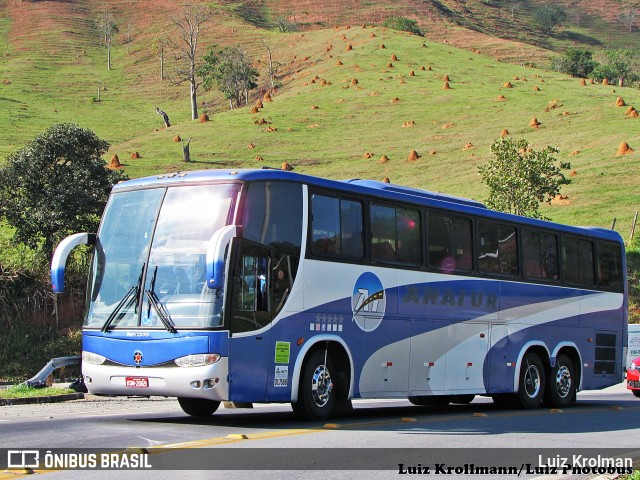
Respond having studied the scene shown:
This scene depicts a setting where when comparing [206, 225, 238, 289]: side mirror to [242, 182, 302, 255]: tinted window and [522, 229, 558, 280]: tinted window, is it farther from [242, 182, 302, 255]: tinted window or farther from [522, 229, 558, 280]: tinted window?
[522, 229, 558, 280]: tinted window

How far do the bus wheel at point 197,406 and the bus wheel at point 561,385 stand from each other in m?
8.27

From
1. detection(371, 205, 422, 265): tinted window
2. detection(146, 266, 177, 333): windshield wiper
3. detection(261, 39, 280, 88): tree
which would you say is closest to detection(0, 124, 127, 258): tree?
detection(371, 205, 422, 265): tinted window

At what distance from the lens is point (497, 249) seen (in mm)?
19156

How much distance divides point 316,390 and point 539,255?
7.77 metres

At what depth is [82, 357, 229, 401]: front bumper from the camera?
1299 centimetres

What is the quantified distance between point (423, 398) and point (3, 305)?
51.3 ft

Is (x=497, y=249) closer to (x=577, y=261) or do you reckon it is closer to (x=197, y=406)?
(x=577, y=261)

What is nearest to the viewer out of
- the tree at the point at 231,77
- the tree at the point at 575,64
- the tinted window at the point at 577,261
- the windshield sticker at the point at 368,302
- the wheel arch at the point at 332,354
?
the wheel arch at the point at 332,354

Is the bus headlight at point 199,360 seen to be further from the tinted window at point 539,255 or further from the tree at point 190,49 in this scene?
the tree at point 190,49

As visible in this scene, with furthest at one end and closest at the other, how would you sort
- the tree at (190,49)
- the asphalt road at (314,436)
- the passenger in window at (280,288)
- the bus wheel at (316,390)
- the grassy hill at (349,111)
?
the tree at (190,49)
the grassy hill at (349,111)
the bus wheel at (316,390)
the passenger in window at (280,288)
the asphalt road at (314,436)

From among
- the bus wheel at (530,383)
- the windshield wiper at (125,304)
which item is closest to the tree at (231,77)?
the bus wheel at (530,383)

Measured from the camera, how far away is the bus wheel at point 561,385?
2069 cm

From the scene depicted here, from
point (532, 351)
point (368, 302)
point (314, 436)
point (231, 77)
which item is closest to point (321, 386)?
point (368, 302)

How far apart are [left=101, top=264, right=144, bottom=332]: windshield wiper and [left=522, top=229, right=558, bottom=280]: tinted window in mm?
9213
